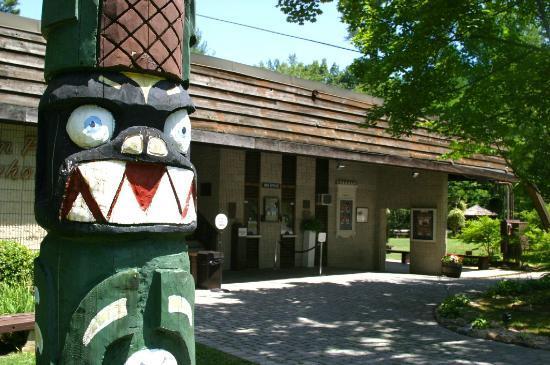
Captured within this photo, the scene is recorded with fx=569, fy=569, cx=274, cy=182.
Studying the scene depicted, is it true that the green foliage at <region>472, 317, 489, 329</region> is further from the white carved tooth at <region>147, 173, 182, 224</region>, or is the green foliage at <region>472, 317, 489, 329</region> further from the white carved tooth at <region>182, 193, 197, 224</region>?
the white carved tooth at <region>147, 173, 182, 224</region>

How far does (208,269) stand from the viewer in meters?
13.2

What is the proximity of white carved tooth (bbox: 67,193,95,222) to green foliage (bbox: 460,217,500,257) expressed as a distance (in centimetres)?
2116

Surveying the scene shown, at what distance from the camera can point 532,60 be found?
962cm

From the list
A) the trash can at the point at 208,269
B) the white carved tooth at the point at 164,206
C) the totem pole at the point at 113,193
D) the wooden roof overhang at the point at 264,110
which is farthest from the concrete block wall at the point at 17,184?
the white carved tooth at the point at 164,206

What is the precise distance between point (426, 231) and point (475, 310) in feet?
25.5

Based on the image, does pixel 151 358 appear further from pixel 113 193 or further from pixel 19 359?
pixel 19 359

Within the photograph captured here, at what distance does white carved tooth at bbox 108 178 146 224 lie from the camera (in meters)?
3.33

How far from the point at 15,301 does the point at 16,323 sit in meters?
1.05

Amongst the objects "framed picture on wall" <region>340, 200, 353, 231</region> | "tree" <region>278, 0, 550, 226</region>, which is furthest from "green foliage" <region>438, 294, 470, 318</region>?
"framed picture on wall" <region>340, 200, 353, 231</region>

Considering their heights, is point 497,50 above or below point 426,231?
above

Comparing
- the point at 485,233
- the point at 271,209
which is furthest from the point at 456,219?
the point at 271,209

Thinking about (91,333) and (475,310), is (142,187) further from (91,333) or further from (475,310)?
(475,310)

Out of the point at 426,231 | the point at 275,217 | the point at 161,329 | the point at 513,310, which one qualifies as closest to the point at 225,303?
the point at 513,310

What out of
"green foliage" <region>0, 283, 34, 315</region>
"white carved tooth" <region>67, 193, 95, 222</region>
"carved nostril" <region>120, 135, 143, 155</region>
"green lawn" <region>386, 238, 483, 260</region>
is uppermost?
"carved nostril" <region>120, 135, 143, 155</region>
